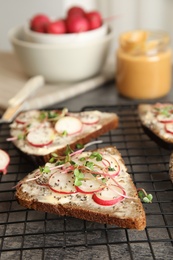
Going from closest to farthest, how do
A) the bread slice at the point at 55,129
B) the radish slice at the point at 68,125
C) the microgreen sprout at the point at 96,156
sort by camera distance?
the microgreen sprout at the point at 96,156 → the bread slice at the point at 55,129 → the radish slice at the point at 68,125

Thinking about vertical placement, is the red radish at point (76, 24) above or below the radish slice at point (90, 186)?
above

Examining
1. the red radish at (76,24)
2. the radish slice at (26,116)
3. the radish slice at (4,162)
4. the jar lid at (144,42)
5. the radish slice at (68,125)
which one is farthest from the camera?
the red radish at (76,24)

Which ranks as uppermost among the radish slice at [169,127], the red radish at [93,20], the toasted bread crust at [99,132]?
the red radish at [93,20]

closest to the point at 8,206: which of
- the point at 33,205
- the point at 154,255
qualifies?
the point at 33,205

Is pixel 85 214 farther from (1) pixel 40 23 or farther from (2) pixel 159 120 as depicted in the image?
(1) pixel 40 23

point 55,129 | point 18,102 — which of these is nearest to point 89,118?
point 55,129

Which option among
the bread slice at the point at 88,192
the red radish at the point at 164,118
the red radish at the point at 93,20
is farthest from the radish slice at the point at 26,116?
the red radish at the point at 93,20

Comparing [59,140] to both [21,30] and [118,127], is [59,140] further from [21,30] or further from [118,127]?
[21,30]

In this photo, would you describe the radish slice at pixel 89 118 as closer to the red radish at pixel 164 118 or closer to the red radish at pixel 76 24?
the red radish at pixel 164 118
